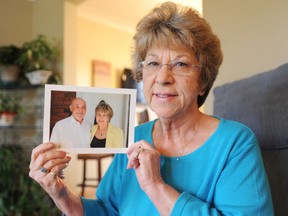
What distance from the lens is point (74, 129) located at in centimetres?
88

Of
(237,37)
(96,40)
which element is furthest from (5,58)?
(237,37)

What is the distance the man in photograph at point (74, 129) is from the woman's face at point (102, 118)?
0.12ft

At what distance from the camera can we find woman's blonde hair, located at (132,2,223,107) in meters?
0.89

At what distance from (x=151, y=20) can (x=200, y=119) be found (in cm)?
39

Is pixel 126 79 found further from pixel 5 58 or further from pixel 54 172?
pixel 54 172

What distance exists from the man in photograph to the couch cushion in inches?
26.2

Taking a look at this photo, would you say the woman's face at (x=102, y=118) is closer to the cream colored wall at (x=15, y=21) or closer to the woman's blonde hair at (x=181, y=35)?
the woman's blonde hair at (x=181, y=35)

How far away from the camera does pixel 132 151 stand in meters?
0.86

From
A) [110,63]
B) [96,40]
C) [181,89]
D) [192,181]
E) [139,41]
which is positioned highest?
[96,40]

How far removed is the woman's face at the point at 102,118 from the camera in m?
0.89

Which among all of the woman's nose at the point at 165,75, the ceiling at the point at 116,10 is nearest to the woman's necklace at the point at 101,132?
the woman's nose at the point at 165,75

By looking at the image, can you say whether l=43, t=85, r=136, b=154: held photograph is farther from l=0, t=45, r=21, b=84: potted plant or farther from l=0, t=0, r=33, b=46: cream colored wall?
l=0, t=0, r=33, b=46: cream colored wall

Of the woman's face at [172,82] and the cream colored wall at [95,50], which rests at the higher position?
Answer: the cream colored wall at [95,50]

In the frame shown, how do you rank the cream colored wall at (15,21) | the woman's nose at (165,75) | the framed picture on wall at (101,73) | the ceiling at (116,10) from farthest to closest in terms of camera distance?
1. the framed picture on wall at (101,73)
2. the ceiling at (116,10)
3. the cream colored wall at (15,21)
4. the woman's nose at (165,75)
